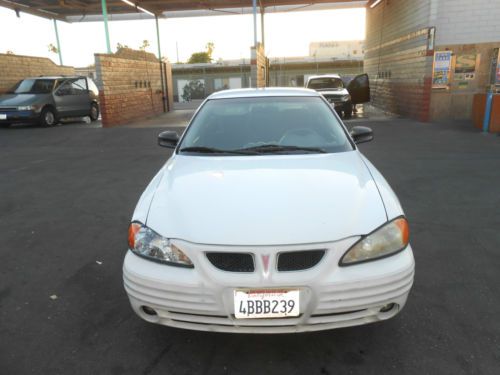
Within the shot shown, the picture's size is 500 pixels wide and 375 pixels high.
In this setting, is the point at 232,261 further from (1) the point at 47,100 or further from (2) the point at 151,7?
(2) the point at 151,7

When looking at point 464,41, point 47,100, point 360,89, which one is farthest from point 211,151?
point 360,89

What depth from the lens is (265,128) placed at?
11.2ft

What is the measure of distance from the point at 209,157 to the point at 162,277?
1241mm

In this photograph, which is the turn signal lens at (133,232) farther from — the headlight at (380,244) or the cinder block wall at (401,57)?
the cinder block wall at (401,57)

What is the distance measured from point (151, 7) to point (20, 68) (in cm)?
692

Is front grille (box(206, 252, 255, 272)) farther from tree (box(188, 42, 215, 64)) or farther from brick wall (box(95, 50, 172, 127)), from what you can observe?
tree (box(188, 42, 215, 64))

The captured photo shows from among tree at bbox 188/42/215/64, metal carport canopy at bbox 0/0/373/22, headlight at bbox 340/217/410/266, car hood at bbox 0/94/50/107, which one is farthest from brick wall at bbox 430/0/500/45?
tree at bbox 188/42/215/64

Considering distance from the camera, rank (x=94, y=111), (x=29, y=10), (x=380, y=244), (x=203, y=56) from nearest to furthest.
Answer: (x=380, y=244) → (x=94, y=111) → (x=29, y=10) → (x=203, y=56)

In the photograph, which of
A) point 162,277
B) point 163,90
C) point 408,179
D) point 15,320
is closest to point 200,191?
point 162,277

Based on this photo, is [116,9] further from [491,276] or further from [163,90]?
[491,276]

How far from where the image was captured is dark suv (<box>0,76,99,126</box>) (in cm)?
1402

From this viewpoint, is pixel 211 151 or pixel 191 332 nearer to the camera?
pixel 191 332

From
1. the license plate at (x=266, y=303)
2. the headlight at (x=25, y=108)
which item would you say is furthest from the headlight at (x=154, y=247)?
the headlight at (x=25, y=108)

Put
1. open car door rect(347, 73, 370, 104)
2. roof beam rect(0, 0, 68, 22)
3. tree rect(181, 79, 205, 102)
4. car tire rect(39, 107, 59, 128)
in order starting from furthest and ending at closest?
tree rect(181, 79, 205, 102), roof beam rect(0, 0, 68, 22), open car door rect(347, 73, 370, 104), car tire rect(39, 107, 59, 128)
